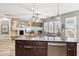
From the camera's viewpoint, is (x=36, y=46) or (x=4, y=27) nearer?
(x=4, y=27)

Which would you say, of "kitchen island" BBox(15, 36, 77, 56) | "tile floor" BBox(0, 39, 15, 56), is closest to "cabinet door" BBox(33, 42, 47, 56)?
"kitchen island" BBox(15, 36, 77, 56)

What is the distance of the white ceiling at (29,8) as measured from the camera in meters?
2.23

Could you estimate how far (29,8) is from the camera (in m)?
2.25

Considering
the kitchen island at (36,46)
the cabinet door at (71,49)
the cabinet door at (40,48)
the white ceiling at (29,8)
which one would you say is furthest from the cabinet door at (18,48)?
the cabinet door at (71,49)

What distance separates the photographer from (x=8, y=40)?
225 cm

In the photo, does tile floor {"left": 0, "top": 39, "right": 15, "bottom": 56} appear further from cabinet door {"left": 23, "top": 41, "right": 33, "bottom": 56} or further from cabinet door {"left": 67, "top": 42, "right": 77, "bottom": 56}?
cabinet door {"left": 67, "top": 42, "right": 77, "bottom": 56}

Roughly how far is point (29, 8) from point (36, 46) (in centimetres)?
91

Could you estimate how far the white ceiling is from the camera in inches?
87.7

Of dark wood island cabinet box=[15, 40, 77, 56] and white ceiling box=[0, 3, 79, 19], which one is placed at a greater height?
white ceiling box=[0, 3, 79, 19]

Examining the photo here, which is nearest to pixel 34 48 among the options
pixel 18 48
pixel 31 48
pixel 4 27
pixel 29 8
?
pixel 31 48

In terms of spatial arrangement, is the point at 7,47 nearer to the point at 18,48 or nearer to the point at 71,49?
the point at 18,48

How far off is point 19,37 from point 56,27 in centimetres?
89

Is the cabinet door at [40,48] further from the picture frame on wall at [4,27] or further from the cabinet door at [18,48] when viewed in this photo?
the picture frame on wall at [4,27]

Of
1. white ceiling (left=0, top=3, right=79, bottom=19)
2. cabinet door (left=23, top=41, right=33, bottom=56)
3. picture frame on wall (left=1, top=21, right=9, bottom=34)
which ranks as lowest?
cabinet door (left=23, top=41, right=33, bottom=56)
